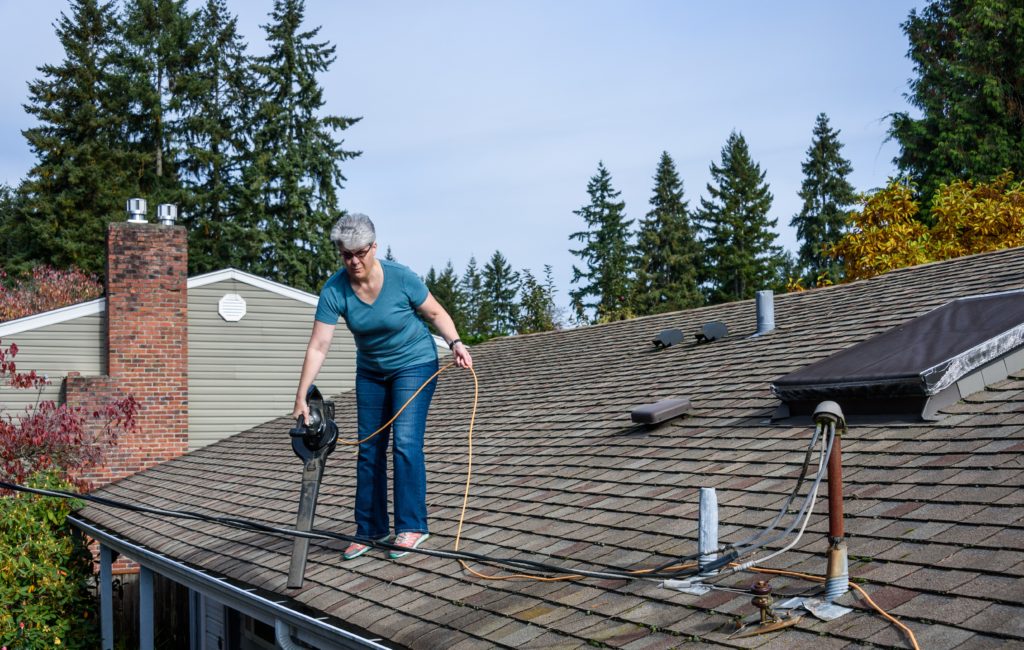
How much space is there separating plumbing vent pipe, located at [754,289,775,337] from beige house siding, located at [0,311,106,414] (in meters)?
10.1

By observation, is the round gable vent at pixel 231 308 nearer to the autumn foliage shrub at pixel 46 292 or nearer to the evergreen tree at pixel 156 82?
the autumn foliage shrub at pixel 46 292

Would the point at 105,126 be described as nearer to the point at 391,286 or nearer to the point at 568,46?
the point at 568,46

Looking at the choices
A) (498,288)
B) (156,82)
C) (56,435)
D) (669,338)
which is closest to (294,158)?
(156,82)

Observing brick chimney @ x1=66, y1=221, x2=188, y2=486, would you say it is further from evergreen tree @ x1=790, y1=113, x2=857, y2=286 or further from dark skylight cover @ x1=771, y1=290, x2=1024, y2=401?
evergreen tree @ x1=790, y1=113, x2=857, y2=286

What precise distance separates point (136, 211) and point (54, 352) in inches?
94.5

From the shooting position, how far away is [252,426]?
15758mm

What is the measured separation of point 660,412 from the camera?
274 inches

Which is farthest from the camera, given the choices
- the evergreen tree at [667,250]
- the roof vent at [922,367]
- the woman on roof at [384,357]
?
the evergreen tree at [667,250]

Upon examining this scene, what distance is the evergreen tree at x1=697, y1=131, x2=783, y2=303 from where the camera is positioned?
50.1 meters

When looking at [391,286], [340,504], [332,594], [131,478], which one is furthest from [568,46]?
[131,478]

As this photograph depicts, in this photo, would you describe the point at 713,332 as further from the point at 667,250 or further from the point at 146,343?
the point at 667,250

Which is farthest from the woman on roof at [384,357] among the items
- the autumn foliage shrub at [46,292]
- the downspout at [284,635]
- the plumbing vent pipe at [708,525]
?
the autumn foliage shrub at [46,292]

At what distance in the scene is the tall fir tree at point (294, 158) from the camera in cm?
3491

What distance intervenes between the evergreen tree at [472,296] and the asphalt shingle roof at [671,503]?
220ft
